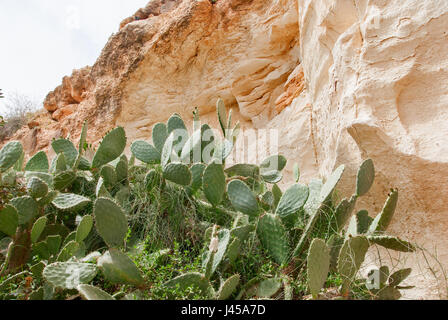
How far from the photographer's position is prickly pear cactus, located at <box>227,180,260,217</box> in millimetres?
1826

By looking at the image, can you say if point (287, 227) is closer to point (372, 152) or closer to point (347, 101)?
point (372, 152)

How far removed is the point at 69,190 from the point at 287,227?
1.27 meters

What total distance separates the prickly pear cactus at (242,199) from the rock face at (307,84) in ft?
2.16

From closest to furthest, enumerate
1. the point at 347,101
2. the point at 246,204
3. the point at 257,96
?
the point at 246,204, the point at 347,101, the point at 257,96

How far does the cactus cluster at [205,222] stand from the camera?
1403mm

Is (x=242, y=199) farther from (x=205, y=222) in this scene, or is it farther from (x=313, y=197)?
(x=313, y=197)

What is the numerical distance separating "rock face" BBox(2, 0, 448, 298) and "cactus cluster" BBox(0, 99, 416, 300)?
34 cm

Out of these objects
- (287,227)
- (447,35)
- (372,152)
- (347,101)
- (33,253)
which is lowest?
(287,227)

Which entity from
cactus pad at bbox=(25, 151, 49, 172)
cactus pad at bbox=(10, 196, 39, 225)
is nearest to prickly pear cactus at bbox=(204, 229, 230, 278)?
cactus pad at bbox=(10, 196, 39, 225)

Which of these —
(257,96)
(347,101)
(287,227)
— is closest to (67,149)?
(287,227)

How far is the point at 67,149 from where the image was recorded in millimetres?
2236

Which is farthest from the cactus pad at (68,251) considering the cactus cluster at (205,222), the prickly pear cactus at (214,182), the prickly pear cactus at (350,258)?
the prickly pear cactus at (350,258)

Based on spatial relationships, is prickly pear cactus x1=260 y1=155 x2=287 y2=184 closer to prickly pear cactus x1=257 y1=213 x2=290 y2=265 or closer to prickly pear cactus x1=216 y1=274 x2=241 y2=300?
prickly pear cactus x1=257 y1=213 x2=290 y2=265

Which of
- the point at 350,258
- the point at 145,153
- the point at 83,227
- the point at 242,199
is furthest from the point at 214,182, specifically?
the point at 350,258
